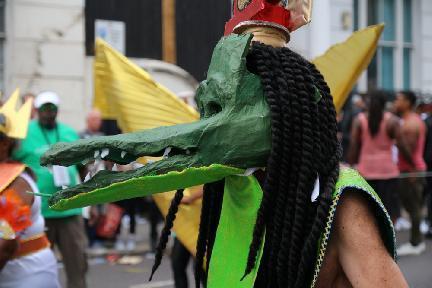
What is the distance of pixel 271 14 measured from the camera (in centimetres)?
196

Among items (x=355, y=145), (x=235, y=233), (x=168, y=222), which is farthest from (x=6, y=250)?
(x=355, y=145)

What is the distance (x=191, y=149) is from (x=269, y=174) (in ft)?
0.66

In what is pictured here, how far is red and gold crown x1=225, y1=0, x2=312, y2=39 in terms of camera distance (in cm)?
195

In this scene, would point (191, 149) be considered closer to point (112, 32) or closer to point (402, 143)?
point (402, 143)

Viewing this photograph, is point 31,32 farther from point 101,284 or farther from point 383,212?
point 383,212

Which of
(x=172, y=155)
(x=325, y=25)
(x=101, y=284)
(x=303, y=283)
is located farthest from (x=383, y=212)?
(x=325, y=25)

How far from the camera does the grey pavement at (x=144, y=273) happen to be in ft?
22.2

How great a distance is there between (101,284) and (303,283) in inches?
214

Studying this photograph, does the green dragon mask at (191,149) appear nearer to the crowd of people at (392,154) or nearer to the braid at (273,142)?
the braid at (273,142)

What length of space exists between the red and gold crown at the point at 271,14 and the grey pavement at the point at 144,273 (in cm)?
481

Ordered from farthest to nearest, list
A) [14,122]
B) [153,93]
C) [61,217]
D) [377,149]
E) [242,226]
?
[377,149] → [61,217] → [153,93] → [14,122] → [242,226]

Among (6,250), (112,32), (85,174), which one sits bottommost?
(6,250)

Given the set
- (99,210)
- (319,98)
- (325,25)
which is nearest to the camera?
(319,98)

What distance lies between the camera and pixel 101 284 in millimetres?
6922
